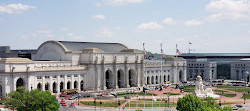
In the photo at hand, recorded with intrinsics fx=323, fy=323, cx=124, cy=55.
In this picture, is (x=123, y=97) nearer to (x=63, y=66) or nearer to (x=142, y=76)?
(x=63, y=66)

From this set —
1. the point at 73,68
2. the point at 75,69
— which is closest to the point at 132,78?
the point at 75,69

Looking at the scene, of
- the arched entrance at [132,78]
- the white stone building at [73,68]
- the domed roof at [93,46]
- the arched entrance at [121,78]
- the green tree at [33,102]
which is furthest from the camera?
the arched entrance at [132,78]

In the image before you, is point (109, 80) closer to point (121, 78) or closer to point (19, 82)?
point (121, 78)

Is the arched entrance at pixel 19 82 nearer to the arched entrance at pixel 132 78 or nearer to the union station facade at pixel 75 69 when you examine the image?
the union station facade at pixel 75 69

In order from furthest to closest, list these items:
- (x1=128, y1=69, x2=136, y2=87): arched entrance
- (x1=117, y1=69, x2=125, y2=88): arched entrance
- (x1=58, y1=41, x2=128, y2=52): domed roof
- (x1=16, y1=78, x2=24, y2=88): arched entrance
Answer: (x1=128, y1=69, x2=136, y2=87): arched entrance
(x1=117, y1=69, x2=125, y2=88): arched entrance
(x1=58, y1=41, x2=128, y2=52): domed roof
(x1=16, y1=78, x2=24, y2=88): arched entrance

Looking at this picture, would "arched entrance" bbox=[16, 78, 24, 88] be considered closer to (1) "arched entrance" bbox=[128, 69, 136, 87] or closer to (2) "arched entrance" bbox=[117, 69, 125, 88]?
(2) "arched entrance" bbox=[117, 69, 125, 88]

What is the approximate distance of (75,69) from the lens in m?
125

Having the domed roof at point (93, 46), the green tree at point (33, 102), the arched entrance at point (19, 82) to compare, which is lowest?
the green tree at point (33, 102)

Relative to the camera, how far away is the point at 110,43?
534ft

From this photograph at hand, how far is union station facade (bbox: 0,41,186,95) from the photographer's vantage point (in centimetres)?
10438

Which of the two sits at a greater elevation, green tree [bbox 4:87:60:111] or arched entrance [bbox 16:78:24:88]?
arched entrance [bbox 16:78:24:88]

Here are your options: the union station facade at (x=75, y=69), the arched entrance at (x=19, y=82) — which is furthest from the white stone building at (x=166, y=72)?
the arched entrance at (x=19, y=82)

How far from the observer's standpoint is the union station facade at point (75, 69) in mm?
104375

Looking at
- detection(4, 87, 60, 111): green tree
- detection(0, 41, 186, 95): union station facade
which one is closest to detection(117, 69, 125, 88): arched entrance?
detection(0, 41, 186, 95): union station facade
